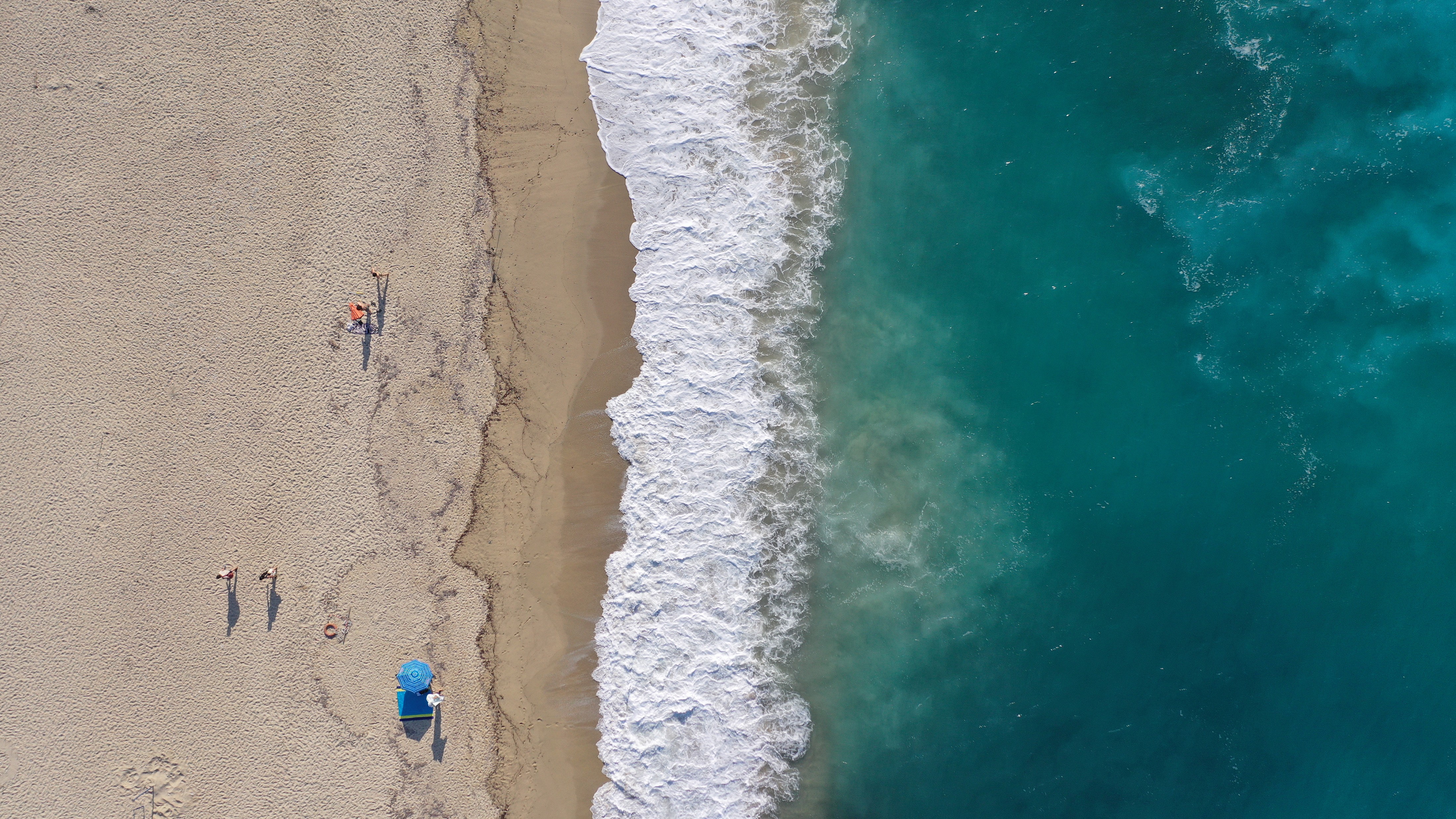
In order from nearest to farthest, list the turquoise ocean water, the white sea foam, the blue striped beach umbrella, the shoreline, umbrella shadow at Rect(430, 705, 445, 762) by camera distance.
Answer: the blue striped beach umbrella < umbrella shadow at Rect(430, 705, 445, 762) < the shoreline < the white sea foam < the turquoise ocean water

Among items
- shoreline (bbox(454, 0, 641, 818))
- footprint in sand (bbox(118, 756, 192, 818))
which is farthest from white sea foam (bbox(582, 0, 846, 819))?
footprint in sand (bbox(118, 756, 192, 818))

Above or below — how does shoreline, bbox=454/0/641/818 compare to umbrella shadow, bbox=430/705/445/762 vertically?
above

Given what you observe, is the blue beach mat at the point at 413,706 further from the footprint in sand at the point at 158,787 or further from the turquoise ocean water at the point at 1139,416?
the turquoise ocean water at the point at 1139,416

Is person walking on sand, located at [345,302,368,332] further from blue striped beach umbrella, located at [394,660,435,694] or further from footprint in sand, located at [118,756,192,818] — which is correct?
footprint in sand, located at [118,756,192,818]

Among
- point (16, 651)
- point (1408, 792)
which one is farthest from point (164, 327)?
point (1408, 792)

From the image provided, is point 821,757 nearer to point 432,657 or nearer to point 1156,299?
point 432,657

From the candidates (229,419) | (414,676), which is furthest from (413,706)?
(229,419)
